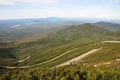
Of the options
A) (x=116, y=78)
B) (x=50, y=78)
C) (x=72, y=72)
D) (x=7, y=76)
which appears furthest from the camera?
(x=7, y=76)

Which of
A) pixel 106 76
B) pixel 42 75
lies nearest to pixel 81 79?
pixel 106 76

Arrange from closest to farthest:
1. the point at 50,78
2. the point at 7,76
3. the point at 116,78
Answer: the point at 116,78 < the point at 50,78 < the point at 7,76

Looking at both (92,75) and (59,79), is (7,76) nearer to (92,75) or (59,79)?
(59,79)

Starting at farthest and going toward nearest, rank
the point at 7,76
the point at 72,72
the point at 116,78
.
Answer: the point at 7,76
the point at 72,72
the point at 116,78

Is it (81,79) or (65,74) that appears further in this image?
(65,74)

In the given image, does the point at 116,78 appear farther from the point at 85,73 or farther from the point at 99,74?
the point at 85,73

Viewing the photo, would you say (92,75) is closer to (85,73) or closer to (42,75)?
(85,73)

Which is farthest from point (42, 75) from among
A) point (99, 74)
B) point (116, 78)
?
point (116, 78)

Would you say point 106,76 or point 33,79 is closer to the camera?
point 106,76
